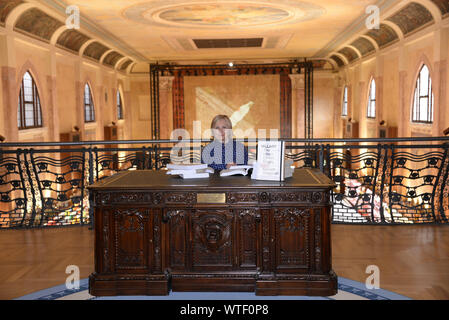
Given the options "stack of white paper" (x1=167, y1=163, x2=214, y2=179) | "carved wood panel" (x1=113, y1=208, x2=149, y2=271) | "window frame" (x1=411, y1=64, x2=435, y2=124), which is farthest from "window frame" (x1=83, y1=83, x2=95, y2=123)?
"carved wood panel" (x1=113, y1=208, x2=149, y2=271)

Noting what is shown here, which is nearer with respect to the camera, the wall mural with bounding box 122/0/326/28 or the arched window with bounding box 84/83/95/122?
the wall mural with bounding box 122/0/326/28

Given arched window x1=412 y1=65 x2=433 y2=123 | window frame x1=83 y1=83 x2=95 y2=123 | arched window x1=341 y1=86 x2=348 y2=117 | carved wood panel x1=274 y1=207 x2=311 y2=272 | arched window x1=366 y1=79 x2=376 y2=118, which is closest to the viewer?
carved wood panel x1=274 y1=207 x2=311 y2=272

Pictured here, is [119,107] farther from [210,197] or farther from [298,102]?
[210,197]

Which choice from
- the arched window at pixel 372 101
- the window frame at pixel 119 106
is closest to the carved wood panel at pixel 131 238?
the arched window at pixel 372 101

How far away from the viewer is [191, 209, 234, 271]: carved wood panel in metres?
3.81

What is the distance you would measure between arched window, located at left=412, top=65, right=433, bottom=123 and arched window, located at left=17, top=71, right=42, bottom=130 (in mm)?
10387

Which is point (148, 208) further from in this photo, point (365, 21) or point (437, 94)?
point (365, 21)

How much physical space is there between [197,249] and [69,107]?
1279cm

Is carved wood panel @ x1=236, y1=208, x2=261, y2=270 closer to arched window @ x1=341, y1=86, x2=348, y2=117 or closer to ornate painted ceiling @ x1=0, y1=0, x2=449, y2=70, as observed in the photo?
ornate painted ceiling @ x1=0, y1=0, x2=449, y2=70

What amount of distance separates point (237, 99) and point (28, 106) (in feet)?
39.5

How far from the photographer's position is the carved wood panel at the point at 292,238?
3.79 metres

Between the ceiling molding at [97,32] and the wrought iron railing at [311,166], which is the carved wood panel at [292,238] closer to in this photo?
the wrought iron railing at [311,166]

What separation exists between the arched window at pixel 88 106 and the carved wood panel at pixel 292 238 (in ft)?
47.2

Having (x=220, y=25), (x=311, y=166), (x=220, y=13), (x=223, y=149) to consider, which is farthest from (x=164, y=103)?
(x=223, y=149)
